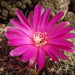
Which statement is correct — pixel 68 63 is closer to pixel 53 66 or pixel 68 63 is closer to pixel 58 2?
pixel 53 66

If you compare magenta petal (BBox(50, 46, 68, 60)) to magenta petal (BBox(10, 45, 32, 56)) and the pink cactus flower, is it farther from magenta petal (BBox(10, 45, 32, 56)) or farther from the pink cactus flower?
magenta petal (BBox(10, 45, 32, 56))

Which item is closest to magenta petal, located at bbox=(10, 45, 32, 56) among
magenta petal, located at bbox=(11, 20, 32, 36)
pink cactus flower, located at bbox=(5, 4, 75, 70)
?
pink cactus flower, located at bbox=(5, 4, 75, 70)

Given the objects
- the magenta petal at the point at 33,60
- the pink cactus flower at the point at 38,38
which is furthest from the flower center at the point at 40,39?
the magenta petal at the point at 33,60

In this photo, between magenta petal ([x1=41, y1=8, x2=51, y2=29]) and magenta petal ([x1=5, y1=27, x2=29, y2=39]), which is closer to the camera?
magenta petal ([x1=5, y1=27, x2=29, y2=39])

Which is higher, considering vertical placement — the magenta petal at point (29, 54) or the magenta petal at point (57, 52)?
the magenta petal at point (29, 54)

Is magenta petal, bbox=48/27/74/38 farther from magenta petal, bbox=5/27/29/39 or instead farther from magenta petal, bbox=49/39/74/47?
magenta petal, bbox=5/27/29/39

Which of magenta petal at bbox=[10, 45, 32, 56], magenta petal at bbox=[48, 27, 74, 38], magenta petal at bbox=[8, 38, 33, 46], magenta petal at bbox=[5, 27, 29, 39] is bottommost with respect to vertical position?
magenta petal at bbox=[48, 27, 74, 38]

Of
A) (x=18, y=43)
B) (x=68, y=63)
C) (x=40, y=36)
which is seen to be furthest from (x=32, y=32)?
(x=68, y=63)

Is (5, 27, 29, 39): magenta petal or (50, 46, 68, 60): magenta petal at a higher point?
(5, 27, 29, 39): magenta petal

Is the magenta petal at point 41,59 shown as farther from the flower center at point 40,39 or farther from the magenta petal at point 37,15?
the magenta petal at point 37,15
